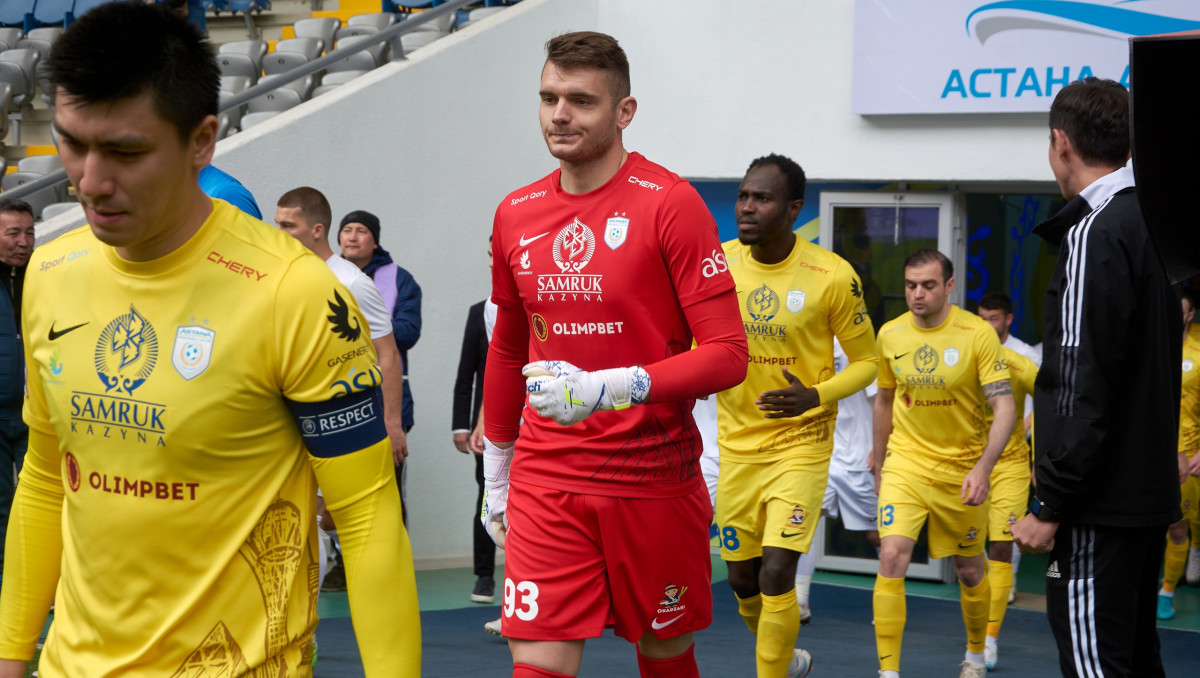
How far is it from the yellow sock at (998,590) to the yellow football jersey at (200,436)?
5.69m

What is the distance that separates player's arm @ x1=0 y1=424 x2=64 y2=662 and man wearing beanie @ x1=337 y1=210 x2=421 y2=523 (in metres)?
5.64

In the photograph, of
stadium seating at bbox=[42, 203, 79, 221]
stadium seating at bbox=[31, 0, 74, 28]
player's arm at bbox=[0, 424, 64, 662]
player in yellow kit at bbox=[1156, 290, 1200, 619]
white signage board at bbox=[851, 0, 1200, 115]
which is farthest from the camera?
stadium seating at bbox=[31, 0, 74, 28]

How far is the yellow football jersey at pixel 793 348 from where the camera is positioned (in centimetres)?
573

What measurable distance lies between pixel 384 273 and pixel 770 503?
3.46 meters

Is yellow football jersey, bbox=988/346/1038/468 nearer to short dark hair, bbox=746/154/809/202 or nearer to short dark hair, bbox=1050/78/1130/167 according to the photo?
short dark hair, bbox=746/154/809/202

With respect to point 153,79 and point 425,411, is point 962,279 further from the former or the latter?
point 153,79

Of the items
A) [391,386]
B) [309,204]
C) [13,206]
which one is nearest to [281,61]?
[13,206]

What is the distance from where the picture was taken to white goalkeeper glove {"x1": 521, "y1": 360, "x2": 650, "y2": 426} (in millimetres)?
3139

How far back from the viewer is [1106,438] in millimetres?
3641

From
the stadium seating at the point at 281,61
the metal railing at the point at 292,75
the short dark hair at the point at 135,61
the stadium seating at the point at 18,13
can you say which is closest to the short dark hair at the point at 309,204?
the metal railing at the point at 292,75

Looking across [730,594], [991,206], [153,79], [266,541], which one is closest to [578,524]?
[266,541]

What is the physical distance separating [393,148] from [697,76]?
2.35m

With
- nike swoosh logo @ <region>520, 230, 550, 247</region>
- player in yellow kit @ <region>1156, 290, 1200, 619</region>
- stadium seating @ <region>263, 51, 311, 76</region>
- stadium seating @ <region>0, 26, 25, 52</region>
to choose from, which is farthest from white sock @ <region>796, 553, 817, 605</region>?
stadium seating @ <region>0, 26, 25, 52</region>

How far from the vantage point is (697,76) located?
31.9 feet
